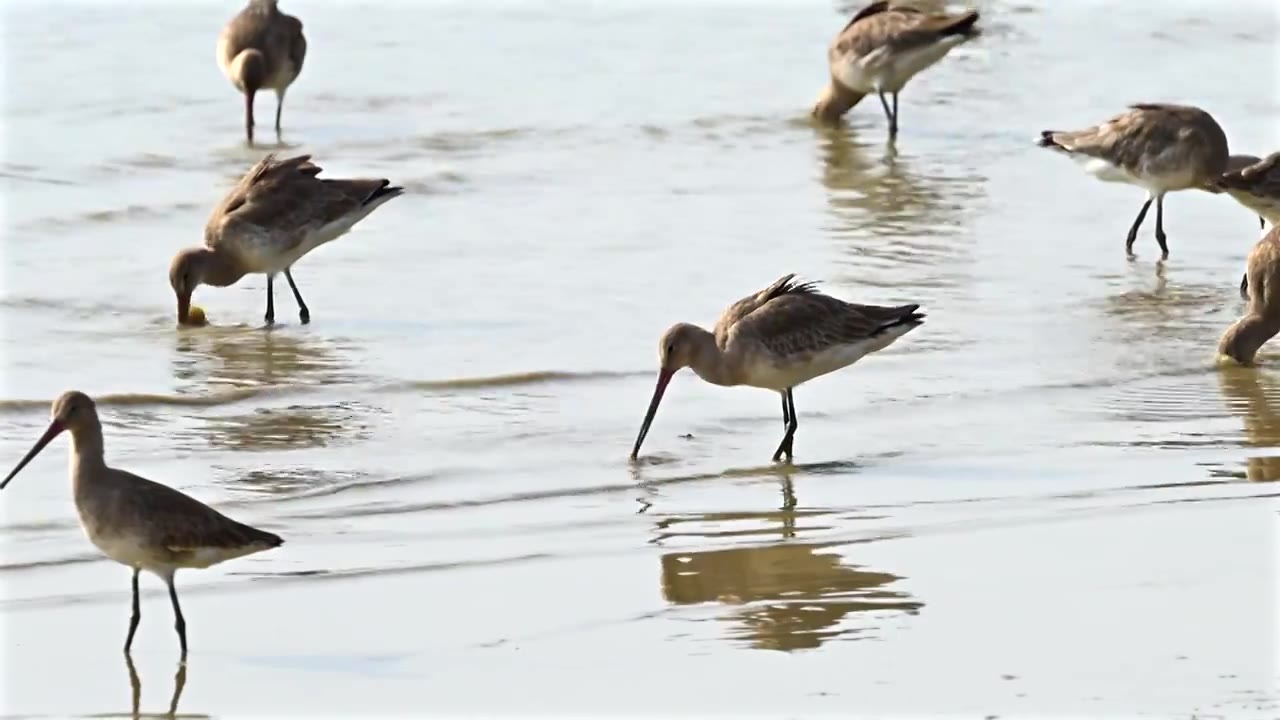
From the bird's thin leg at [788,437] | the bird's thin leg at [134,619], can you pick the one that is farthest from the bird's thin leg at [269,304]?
the bird's thin leg at [134,619]

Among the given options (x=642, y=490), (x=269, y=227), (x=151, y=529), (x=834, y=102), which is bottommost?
(x=834, y=102)

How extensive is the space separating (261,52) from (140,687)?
1293 cm

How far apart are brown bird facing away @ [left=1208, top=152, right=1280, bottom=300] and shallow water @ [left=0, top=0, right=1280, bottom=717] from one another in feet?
2.12

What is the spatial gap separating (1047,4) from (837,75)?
677 cm

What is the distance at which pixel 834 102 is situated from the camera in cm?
1941

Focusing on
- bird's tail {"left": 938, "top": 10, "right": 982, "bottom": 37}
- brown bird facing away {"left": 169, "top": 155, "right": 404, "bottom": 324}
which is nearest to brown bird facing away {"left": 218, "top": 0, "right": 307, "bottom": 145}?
bird's tail {"left": 938, "top": 10, "right": 982, "bottom": 37}

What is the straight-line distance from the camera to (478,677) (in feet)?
21.2

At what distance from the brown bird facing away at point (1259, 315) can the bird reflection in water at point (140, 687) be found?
6.24 meters

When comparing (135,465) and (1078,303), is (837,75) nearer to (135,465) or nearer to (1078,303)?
(1078,303)

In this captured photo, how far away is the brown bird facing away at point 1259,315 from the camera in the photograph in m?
11.2

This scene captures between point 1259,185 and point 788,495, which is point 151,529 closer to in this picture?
point 788,495

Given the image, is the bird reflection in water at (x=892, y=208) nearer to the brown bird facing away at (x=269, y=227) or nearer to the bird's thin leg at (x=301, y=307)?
the brown bird facing away at (x=269, y=227)

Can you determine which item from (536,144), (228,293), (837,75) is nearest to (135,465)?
(228,293)

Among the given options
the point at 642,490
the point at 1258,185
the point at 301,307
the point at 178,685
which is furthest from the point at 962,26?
the point at 178,685
